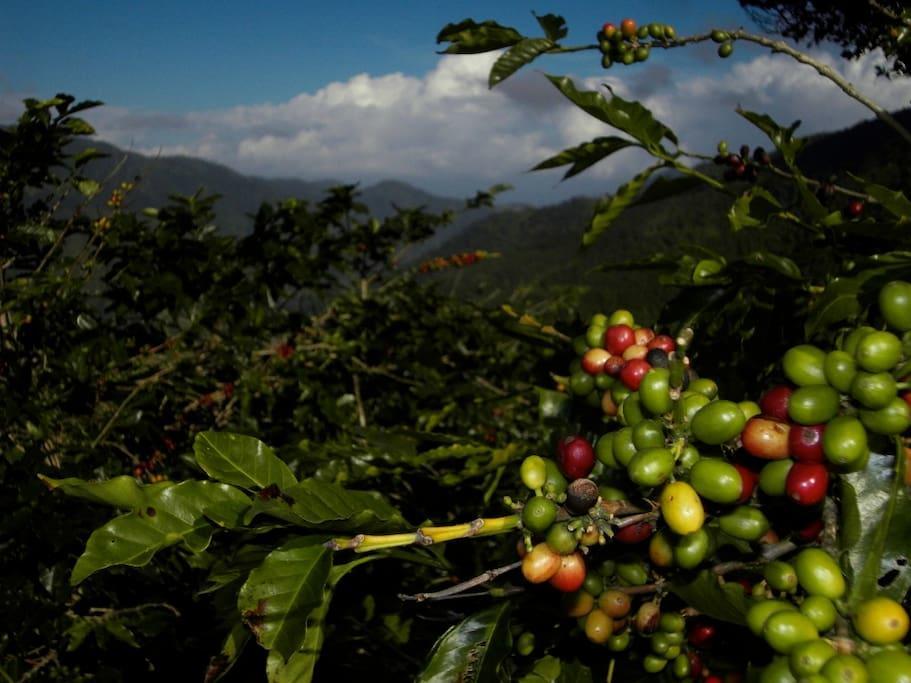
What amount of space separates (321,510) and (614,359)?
746 mm

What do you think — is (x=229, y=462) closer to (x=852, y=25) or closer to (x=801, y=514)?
(x=801, y=514)

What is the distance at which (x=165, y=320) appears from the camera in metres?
4.29

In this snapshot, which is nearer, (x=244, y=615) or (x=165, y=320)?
(x=244, y=615)

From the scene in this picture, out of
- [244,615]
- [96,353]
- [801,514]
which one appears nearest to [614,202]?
[801,514]

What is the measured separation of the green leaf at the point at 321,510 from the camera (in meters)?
1.01

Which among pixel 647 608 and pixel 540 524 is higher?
pixel 540 524

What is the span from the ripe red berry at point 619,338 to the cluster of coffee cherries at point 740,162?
1118 mm

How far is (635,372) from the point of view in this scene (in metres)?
1.36

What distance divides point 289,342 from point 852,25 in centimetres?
366

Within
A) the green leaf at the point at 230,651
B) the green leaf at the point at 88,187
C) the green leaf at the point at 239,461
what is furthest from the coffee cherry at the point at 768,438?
the green leaf at the point at 88,187

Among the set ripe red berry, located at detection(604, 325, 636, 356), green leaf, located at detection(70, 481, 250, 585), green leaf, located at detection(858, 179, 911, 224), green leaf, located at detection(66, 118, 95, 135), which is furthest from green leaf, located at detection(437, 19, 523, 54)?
green leaf, located at detection(66, 118, 95, 135)

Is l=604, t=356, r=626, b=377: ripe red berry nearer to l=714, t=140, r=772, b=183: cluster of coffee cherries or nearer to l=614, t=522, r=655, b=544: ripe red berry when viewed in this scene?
l=614, t=522, r=655, b=544: ripe red berry

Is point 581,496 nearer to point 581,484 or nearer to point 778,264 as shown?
point 581,484

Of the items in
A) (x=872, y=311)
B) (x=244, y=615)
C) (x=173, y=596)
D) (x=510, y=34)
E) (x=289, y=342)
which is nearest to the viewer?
(x=244, y=615)
